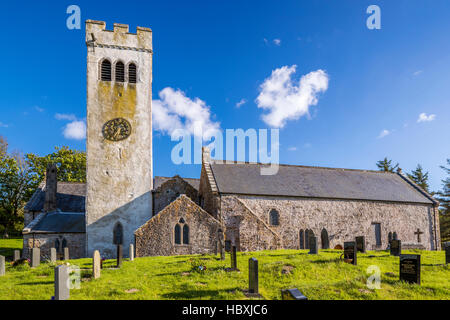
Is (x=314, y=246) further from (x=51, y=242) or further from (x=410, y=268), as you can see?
(x=51, y=242)

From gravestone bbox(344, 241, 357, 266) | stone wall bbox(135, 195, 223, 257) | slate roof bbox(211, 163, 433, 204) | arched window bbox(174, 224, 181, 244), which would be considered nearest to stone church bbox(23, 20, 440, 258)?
slate roof bbox(211, 163, 433, 204)

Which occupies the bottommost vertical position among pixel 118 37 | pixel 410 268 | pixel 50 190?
pixel 410 268

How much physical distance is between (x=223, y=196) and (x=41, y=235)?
50.0 feet

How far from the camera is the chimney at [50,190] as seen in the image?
102ft

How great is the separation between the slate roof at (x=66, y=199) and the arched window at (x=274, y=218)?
19.9 metres

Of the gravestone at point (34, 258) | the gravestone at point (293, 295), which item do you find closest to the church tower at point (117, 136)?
the gravestone at point (34, 258)

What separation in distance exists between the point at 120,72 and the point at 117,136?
6007mm

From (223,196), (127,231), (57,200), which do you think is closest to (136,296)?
(223,196)

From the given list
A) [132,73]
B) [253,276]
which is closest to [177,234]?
[253,276]

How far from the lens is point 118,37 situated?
2919 centimetres

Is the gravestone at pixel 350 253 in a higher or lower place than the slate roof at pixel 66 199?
lower

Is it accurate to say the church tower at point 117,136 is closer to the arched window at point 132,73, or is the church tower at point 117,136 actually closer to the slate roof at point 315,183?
the arched window at point 132,73

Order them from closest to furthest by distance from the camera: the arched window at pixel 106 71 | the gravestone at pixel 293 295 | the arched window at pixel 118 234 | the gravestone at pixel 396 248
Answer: the gravestone at pixel 293 295 < the gravestone at pixel 396 248 < the arched window at pixel 118 234 < the arched window at pixel 106 71

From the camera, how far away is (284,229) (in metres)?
27.3
